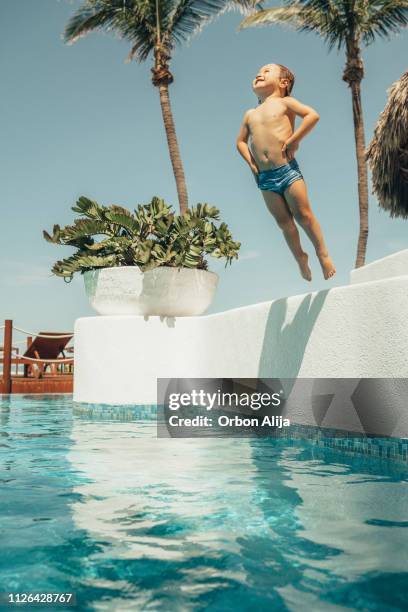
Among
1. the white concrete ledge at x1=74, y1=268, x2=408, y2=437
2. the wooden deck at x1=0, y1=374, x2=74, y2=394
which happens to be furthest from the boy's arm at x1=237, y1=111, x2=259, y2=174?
the wooden deck at x1=0, y1=374, x2=74, y2=394

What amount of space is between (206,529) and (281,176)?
10.1ft

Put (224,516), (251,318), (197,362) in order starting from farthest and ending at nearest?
1. (197,362)
2. (251,318)
3. (224,516)

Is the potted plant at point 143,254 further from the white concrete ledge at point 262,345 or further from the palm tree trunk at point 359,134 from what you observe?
the palm tree trunk at point 359,134

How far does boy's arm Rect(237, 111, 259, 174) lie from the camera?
519cm

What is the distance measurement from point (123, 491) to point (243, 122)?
3185 mm

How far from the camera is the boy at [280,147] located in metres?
4.93

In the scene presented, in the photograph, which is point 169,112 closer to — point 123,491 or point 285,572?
point 123,491

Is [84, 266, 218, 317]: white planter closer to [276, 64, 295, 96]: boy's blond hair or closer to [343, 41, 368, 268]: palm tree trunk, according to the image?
[276, 64, 295, 96]: boy's blond hair

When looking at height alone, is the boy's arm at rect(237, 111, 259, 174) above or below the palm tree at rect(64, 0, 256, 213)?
below

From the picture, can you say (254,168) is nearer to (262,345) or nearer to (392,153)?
(262,345)

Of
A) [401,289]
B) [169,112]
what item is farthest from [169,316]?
[169,112]

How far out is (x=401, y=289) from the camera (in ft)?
14.2

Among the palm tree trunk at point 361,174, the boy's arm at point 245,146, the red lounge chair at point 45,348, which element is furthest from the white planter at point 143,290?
the palm tree trunk at point 361,174

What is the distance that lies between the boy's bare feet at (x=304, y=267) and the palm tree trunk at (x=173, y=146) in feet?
36.6
